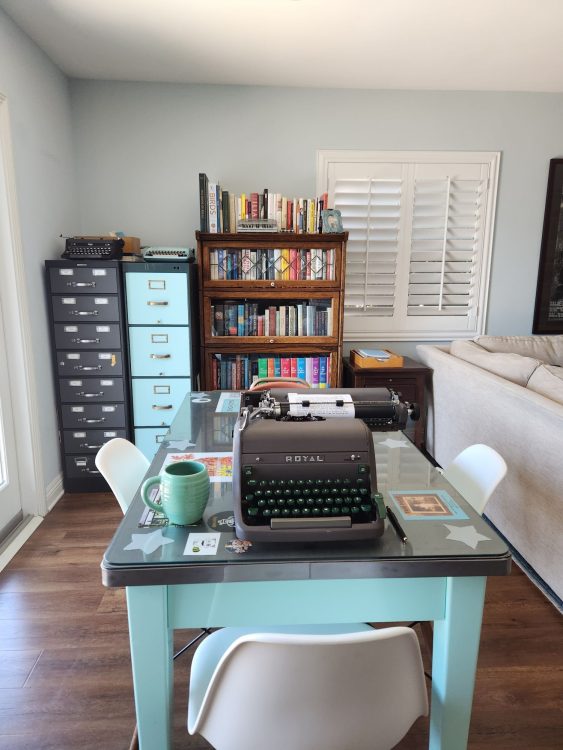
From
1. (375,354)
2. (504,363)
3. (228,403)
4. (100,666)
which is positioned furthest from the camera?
(375,354)

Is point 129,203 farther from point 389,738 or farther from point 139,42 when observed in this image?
point 389,738

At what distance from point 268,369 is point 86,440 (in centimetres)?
123

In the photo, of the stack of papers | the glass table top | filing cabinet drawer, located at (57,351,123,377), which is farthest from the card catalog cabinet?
the glass table top

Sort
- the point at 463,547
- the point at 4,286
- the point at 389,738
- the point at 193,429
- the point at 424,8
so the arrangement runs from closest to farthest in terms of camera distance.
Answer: the point at 389,738 < the point at 463,547 < the point at 193,429 < the point at 424,8 < the point at 4,286

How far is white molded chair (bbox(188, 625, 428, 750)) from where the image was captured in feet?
2.44

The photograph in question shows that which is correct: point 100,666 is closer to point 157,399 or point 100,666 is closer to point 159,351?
point 157,399

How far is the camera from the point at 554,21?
2.51 meters

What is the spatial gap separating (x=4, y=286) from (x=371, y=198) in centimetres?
243

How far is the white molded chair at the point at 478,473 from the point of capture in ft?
4.89

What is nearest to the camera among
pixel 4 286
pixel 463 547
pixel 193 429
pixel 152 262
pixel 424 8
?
pixel 463 547

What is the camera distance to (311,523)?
3.32 ft

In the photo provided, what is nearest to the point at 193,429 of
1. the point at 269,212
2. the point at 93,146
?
the point at 269,212

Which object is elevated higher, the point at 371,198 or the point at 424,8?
the point at 424,8

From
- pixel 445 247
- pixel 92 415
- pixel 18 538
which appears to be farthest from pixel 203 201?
pixel 18 538
